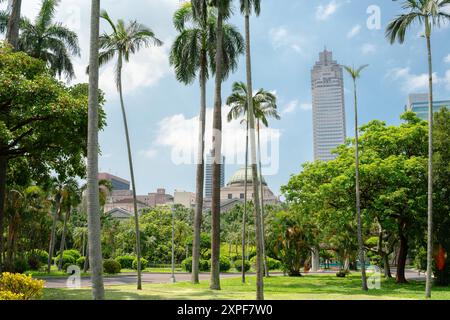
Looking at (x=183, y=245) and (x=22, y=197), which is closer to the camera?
(x=22, y=197)

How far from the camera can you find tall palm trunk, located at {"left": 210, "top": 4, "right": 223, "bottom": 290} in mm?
23969

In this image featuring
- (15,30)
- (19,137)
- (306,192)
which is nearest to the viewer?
(19,137)

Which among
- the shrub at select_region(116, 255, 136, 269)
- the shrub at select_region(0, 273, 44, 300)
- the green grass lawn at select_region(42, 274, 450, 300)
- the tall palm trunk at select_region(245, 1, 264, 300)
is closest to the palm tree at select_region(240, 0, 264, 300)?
the tall palm trunk at select_region(245, 1, 264, 300)

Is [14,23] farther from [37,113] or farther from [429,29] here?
[429,29]

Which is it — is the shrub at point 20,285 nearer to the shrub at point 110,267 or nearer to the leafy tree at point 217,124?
the leafy tree at point 217,124

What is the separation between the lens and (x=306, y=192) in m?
32.2

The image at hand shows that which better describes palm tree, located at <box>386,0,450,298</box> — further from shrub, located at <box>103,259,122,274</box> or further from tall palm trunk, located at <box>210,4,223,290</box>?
shrub, located at <box>103,259,122,274</box>

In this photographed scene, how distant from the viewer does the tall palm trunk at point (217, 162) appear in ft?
78.6

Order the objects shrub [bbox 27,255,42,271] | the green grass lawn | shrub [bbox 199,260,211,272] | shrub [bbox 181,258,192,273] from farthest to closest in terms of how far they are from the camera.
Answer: shrub [bbox 199,260,211,272]
shrub [bbox 181,258,192,273]
shrub [bbox 27,255,42,271]
the green grass lawn

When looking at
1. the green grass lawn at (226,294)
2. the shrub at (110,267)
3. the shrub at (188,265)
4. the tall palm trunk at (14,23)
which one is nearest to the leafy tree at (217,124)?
the green grass lawn at (226,294)

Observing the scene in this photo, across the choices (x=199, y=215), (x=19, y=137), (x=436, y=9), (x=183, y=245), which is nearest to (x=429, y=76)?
(x=436, y=9)

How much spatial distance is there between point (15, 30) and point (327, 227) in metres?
24.4
